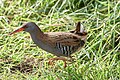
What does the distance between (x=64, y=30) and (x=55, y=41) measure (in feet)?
3.14

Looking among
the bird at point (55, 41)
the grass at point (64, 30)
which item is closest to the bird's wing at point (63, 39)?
the bird at point (55, 41)

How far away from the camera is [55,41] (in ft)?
15.5

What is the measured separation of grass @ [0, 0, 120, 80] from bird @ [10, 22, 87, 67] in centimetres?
22

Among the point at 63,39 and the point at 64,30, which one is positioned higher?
the point at 63,39

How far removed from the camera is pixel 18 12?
20.8 feet

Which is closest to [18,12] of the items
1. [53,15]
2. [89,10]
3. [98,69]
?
[53,15]

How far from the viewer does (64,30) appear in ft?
18.6

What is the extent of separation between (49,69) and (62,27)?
88 centimetres

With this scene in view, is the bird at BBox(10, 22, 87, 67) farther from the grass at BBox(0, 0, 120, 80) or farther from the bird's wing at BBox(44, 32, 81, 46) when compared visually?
the grass at BBox(0, 0, 120, 80)

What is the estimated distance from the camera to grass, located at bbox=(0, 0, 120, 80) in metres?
4.81

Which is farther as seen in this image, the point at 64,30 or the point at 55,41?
the point at 64,30

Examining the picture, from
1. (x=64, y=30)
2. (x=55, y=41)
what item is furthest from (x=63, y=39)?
(x=64, y=30)

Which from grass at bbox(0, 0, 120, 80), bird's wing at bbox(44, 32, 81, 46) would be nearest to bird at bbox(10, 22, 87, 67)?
bird's wing at bbox(44, 32, 81, 46)

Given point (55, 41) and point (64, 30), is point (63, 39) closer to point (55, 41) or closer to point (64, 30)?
point (55, 41)
